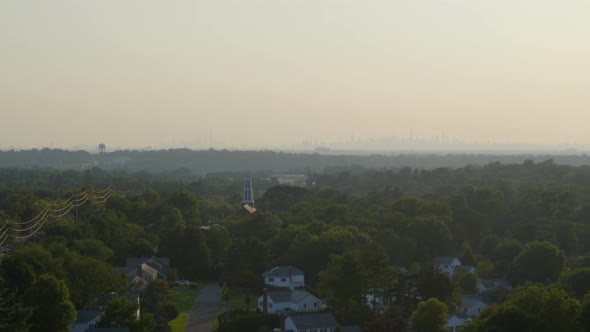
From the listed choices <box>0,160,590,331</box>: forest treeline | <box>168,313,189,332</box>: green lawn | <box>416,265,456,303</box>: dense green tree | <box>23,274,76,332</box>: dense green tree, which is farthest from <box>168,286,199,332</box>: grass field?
<box>416,265,456,303</box>: dense green tree

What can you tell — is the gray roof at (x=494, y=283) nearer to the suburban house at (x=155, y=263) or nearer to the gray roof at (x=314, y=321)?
the gray roof at (x=314, y=321)

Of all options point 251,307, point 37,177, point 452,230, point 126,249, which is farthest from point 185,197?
point 37,177

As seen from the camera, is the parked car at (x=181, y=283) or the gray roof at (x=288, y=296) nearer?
the gray roof at (x=288, y=296)

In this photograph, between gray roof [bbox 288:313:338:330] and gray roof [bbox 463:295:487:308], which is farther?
gray roof [bbox 463:295:487:308]

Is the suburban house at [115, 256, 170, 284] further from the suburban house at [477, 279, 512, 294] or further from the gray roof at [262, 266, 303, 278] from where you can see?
the suburban house at [477, 279, 512, 294]

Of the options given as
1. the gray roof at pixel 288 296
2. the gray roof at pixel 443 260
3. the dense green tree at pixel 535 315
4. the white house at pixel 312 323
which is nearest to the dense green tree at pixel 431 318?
the dense green tree at pixel 535 315

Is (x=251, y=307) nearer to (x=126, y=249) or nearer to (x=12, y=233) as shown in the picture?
(x=126, y=249)

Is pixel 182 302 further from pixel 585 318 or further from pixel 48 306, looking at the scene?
pixel 585 318
